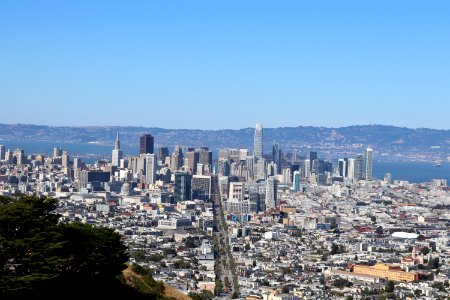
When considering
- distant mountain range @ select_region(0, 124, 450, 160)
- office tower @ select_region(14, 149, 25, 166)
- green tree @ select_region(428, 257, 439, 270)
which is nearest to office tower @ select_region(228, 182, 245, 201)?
office tower @ select_region(14, 149, 25, 166)

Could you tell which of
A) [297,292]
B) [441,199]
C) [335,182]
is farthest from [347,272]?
[335,182]

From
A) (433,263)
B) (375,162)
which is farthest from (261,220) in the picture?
(375,162)

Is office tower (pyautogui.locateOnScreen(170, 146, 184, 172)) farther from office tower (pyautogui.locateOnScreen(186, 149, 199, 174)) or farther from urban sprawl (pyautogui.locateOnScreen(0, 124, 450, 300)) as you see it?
office tower (pyautogui.locateOnScreen(186, 149, 199, 174))

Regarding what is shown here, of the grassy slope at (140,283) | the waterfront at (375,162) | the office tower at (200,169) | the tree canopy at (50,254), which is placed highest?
the tree canopy at (50,254)

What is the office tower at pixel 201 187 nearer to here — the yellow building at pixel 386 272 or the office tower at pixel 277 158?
the office tower at pixel 277 158

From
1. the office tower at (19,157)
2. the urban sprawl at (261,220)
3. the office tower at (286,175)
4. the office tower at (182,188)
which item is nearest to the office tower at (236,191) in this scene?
the urban sprawl at (261,220)

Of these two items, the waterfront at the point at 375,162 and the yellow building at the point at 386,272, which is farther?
the waterfront at the point at 375,162
